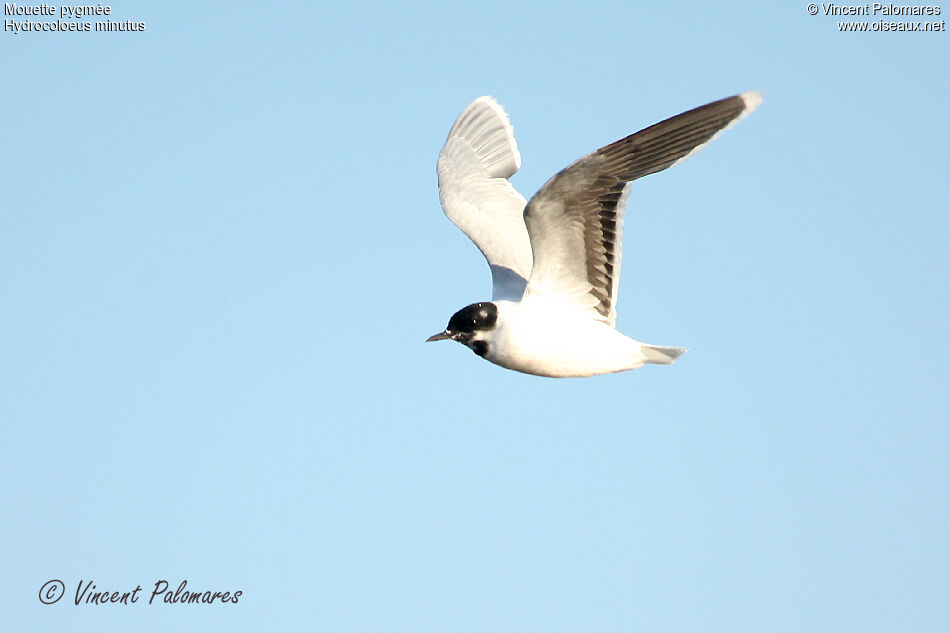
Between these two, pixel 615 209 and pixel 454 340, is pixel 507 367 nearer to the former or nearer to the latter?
pixel 454 340

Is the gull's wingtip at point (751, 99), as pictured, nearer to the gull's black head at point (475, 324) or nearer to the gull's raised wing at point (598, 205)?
the gull's raised wing at point (598, 205)

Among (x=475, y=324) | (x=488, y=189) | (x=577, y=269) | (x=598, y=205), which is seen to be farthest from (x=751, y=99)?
(x=488, y=189)

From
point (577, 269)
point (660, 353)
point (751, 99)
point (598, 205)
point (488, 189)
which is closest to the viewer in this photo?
point (751, 99)

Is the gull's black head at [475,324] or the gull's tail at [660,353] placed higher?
the gull's black head at [475,324]

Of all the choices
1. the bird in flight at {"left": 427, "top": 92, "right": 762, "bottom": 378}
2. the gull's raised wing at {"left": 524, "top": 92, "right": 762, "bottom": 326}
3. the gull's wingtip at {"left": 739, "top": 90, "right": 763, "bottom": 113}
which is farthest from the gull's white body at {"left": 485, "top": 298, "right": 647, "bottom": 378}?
the gull's wingtip at {"left": 739, "top": 90, "right": 763, "bottom": 113}

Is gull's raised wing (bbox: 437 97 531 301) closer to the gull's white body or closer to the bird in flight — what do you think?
the bird in flight

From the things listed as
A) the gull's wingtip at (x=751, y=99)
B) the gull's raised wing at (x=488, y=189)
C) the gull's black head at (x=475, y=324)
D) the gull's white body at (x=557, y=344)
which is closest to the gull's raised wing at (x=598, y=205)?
the gull's wingtip at (x=751, y=99)

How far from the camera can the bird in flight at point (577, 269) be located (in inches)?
390

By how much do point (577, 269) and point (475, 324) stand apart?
928 mm

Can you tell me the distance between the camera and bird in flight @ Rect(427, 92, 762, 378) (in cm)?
990

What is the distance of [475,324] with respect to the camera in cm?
1090

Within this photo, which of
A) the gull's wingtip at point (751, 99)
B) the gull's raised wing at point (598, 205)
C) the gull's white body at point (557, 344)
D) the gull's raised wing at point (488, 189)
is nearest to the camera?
the gull's wingtip at point (751, 99)

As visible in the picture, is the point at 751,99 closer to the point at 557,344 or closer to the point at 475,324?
the point at 557,344

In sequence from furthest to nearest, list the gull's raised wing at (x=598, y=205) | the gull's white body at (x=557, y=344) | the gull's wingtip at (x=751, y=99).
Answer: the gull's white body at (x=557, y=344) < the gull's raised wing at (x=598, y=205) < the gull's wingtip at (x=751, y=99)
